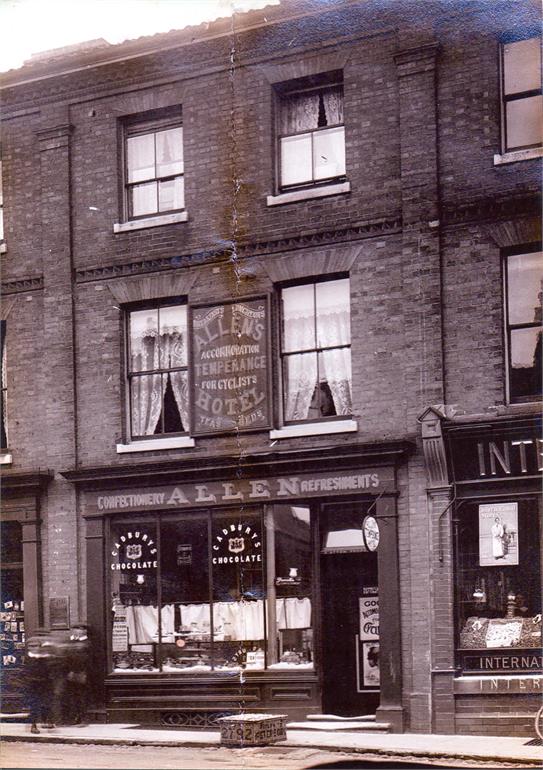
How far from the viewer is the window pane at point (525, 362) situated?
49.1ft

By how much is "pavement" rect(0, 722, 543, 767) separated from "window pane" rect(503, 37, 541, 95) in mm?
7589

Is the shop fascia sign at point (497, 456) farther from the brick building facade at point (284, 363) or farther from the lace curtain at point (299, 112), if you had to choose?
the lace curtain at point (299, 112)

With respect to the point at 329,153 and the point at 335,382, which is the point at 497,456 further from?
the point at 329,153

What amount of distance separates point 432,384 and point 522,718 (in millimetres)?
4092

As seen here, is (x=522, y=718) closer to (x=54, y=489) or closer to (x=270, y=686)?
(x=270, y=686)

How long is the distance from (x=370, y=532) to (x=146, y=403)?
362 cm

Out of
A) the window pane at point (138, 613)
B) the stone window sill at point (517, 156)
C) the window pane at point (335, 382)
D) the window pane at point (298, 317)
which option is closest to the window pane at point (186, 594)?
the window pane at point (138, 613)

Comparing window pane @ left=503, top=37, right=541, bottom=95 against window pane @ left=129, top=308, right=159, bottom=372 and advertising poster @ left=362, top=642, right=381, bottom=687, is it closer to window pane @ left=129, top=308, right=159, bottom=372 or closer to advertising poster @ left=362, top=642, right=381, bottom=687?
window pane @ left=129, top=308, right=159, bottom=372

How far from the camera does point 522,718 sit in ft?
48.6

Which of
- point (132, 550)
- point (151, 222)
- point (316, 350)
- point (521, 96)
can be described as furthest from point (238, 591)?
point (521, 96)

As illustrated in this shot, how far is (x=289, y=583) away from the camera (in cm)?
1662

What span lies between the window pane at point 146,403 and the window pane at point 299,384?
6.02 ft

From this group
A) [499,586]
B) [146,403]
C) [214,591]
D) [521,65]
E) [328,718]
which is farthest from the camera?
[146,403]

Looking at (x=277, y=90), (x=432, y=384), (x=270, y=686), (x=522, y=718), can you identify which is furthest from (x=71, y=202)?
(x=522, y=718)
